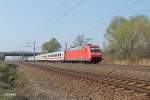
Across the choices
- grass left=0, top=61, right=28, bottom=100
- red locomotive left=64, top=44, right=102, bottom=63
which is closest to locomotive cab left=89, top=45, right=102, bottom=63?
red locomotive left=64, top=44, right=102, bottom=63

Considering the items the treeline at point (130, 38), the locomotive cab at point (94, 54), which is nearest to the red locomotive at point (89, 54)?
the locomotive cab at point (94, 54)

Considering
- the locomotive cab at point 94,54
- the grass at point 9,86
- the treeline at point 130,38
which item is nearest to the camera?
the grass at point 9,86

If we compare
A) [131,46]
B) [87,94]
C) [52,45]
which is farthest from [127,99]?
[52,45]

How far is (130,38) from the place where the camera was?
70312 millimetres

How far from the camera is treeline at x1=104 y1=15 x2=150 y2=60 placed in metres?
66.8

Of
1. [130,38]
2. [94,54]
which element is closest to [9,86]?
[94,54]

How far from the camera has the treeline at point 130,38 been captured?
66750 mm

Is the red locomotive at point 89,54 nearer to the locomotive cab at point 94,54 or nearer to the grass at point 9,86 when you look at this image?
the locomotive cab at point 94,54

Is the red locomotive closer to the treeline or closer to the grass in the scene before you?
the grass

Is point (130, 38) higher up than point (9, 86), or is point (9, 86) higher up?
point (130, 38)

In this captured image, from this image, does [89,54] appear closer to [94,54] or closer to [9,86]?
[94,54]

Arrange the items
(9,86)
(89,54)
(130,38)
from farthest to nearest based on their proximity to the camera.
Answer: (130,38) < (89,54) < (9,86)

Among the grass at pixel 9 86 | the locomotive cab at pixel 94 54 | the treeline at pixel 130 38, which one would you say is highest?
the treeline at pixel 130 38

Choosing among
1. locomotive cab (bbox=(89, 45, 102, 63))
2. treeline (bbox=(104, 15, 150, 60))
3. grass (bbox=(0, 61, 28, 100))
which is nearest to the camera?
grass (bbox=(0, 61, 28, 100))
